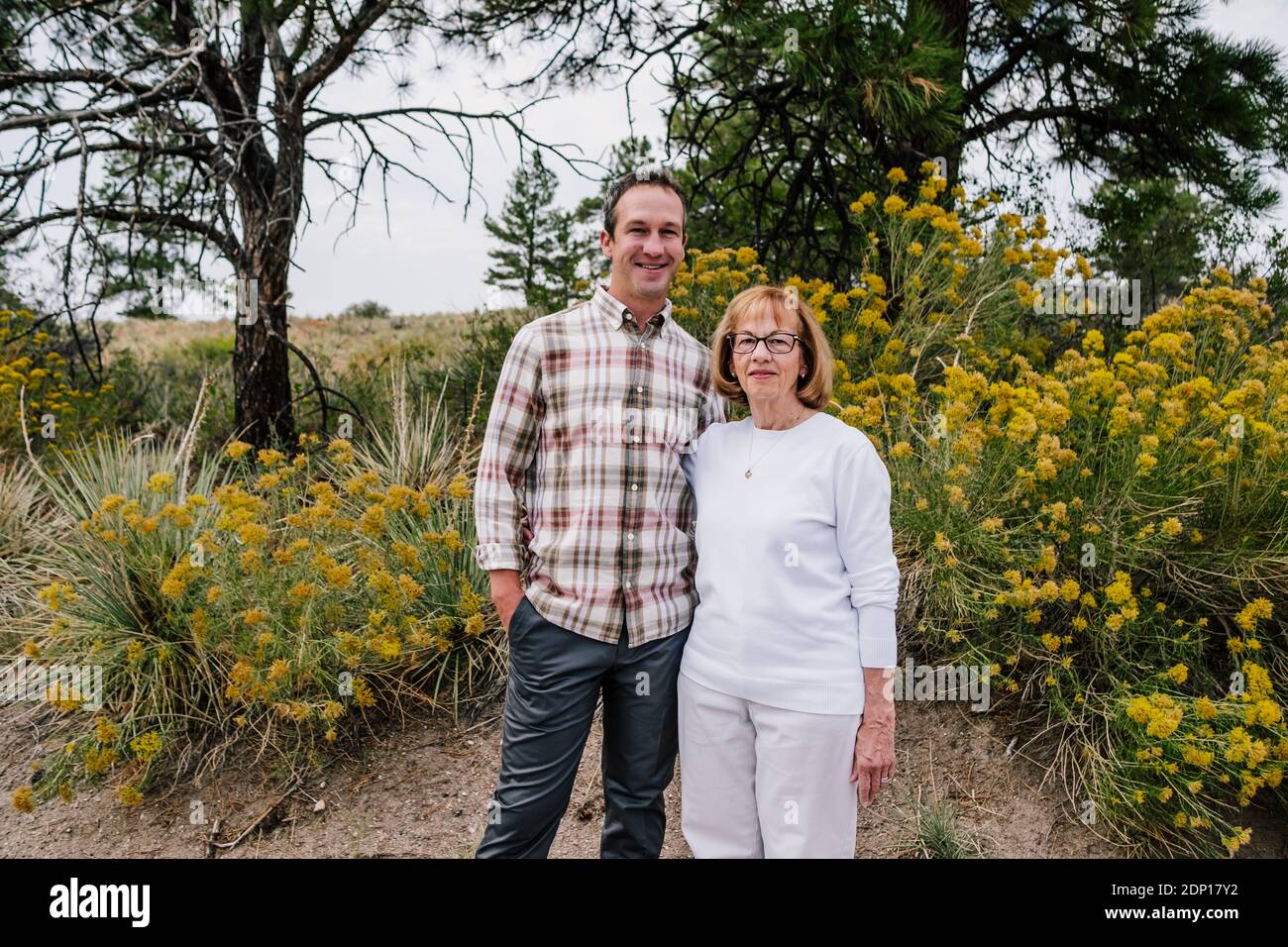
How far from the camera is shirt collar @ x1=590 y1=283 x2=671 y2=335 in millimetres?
2484

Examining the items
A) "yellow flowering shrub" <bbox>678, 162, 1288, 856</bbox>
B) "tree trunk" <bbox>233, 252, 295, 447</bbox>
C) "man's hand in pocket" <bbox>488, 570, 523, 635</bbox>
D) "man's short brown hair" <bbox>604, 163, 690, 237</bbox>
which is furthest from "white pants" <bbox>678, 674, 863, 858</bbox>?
"tree trunk" <bbox>233, 252, 295, 447</bbox>

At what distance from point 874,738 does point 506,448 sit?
1.21 meters

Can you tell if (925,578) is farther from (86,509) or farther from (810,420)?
(86,509)

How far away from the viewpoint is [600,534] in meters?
2.39

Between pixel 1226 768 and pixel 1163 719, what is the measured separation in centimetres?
56

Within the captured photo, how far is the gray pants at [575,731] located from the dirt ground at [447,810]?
1127 mm

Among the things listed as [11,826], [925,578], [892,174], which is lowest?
[11,826]

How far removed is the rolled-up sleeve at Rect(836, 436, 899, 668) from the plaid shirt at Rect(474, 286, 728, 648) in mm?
500

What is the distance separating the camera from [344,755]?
4004 millimetres

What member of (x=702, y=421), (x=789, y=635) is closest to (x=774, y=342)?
(x=702, y=421)

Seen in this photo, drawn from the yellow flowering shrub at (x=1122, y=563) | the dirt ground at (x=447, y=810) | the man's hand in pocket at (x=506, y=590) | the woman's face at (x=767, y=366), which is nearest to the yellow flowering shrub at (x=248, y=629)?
the dirt ground at (x=447, y=810)

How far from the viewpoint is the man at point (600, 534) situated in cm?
239

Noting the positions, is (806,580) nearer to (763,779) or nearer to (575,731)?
(763,779)

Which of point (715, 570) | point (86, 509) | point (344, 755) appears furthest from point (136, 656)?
point (715, 570)
